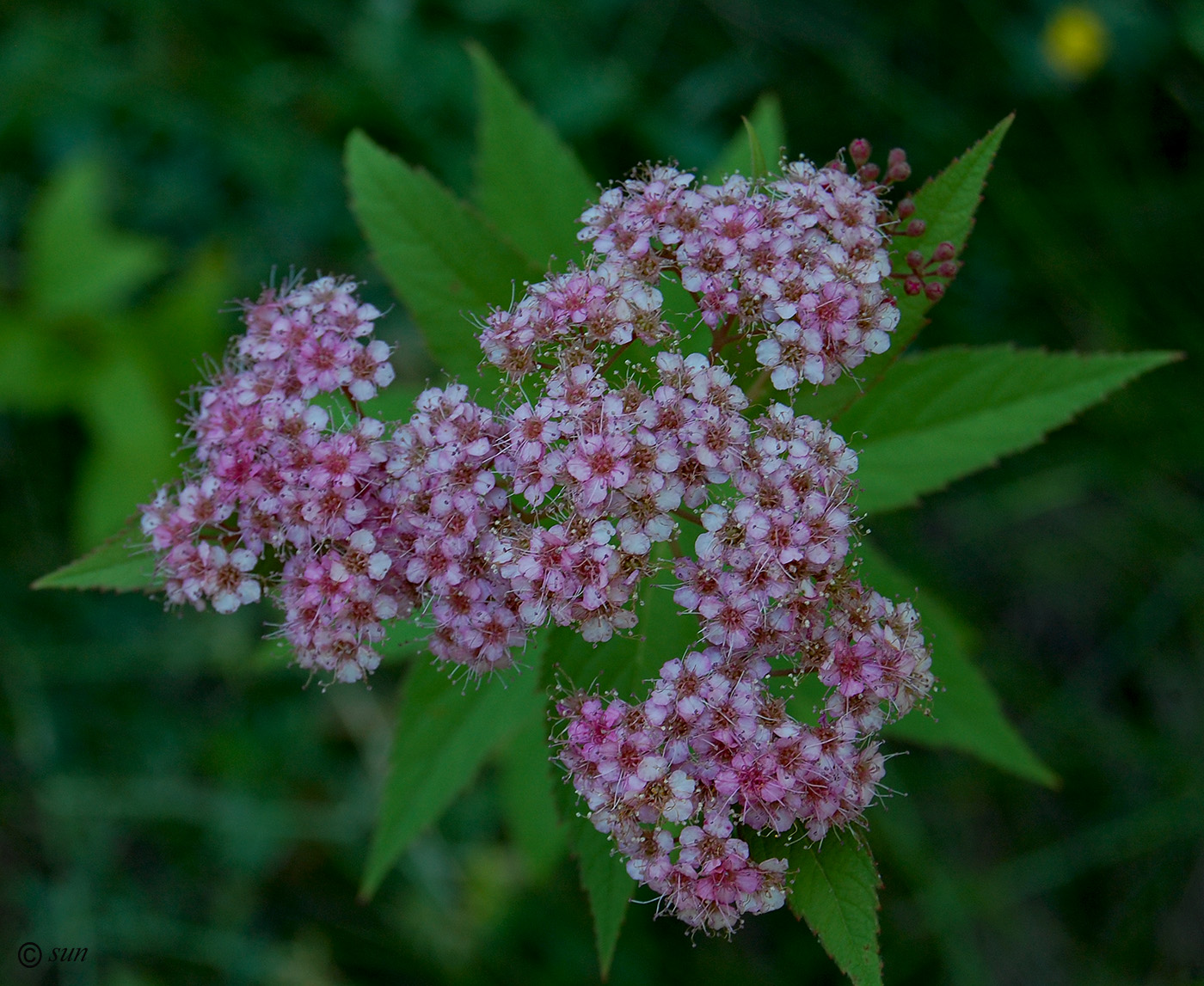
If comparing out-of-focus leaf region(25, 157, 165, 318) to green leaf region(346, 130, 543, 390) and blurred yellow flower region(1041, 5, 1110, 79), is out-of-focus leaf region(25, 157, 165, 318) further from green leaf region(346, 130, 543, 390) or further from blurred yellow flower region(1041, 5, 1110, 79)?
blurred yellow flower region(1041, 5, 1110, 79)

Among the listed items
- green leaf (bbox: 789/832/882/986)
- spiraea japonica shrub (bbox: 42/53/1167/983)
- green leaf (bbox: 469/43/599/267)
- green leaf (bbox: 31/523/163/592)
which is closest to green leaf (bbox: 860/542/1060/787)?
spiraea japonica shrub (bbox: 42/53/1167/983)

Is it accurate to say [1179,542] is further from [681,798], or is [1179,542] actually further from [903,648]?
[681,798]

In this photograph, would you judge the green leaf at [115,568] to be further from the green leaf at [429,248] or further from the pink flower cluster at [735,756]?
the pink flower cluster at [735,756]

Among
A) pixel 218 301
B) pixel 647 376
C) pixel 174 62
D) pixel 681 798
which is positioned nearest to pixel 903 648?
pixel 681 798

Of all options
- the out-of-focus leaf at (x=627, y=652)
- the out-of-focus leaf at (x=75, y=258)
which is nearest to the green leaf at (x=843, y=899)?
the out-of-focus leaf at (x=627, y=652)

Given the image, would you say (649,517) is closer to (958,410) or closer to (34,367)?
(958,410)

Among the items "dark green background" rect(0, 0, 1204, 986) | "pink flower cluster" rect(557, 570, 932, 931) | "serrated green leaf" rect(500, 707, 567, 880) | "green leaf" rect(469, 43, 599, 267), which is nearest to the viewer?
"pink flower cluster" rect(557, 570, 932, 931)
